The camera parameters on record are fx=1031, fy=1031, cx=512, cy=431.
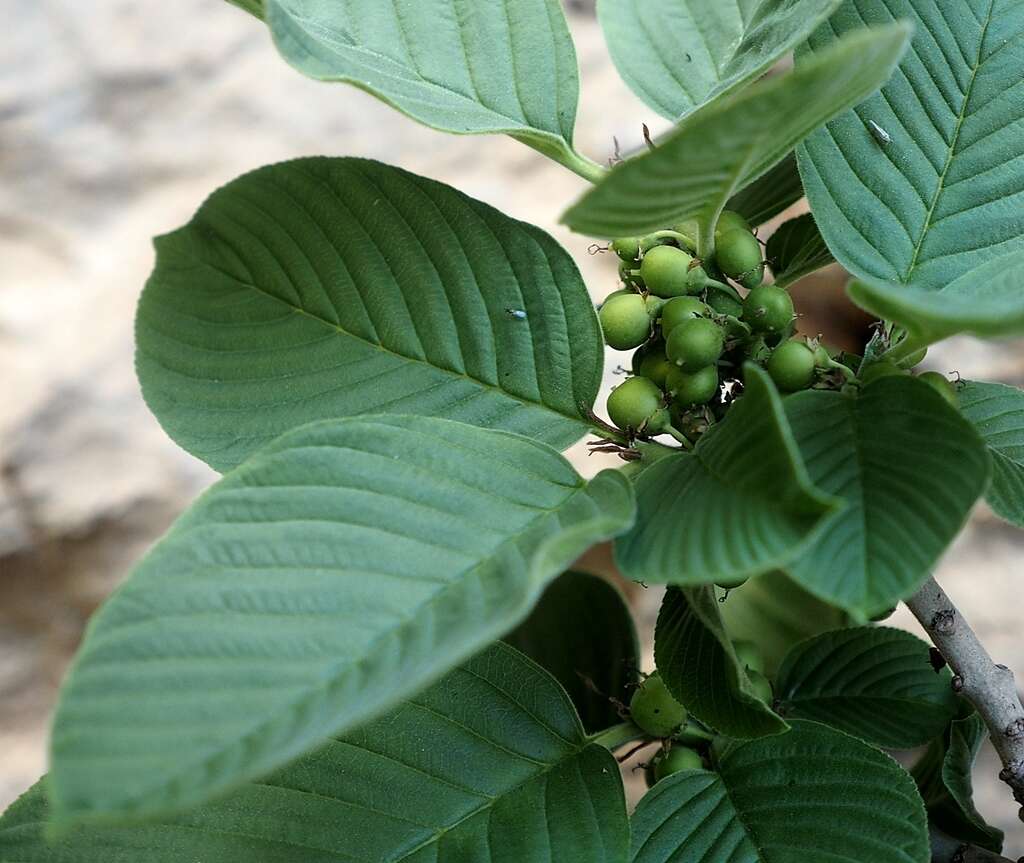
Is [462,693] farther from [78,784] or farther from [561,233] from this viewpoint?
[561,233]

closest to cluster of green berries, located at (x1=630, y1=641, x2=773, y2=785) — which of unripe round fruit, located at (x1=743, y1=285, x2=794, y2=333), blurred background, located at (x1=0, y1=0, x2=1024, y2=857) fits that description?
unripe round fruit, located at (x1=743, y1=285, x2=794, y2=333)

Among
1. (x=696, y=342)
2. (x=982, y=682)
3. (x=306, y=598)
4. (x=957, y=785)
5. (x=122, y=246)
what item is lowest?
(x=957, y=785)

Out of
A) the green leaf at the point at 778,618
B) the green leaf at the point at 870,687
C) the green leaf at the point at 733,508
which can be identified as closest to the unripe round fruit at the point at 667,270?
the green leaf at the point at 733,508

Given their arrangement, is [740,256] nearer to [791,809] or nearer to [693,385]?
[693,385]

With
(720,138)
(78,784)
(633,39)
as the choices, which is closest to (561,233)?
(633,39)

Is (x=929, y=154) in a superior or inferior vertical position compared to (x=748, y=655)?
superior

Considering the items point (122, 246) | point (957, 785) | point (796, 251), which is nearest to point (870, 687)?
point (957, 785)

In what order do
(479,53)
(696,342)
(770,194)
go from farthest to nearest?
(770,194), (479,53), (696,342)

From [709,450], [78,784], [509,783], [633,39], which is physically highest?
[633,39]
